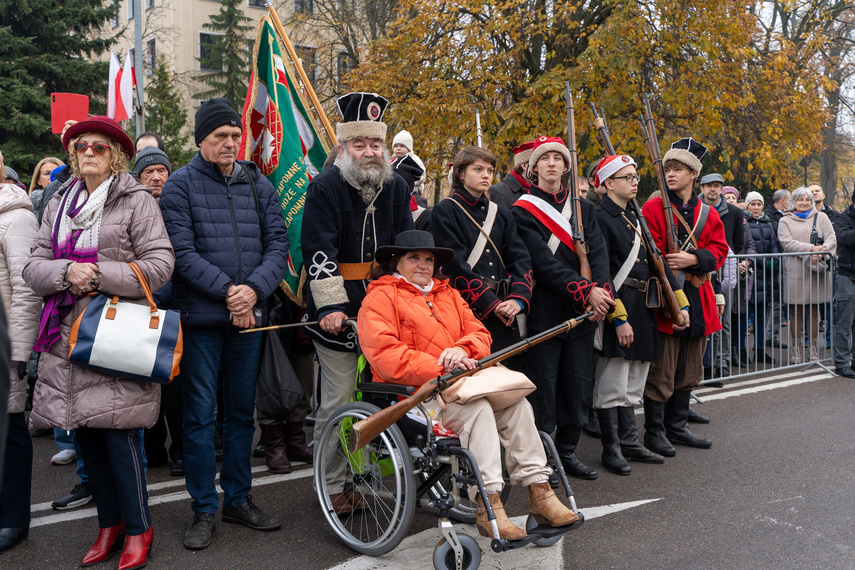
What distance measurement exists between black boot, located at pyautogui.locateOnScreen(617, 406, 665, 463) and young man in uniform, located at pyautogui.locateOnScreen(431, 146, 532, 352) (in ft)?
3.71

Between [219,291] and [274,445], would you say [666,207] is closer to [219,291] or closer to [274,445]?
[274,445]

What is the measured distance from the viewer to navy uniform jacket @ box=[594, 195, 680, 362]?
5.56m

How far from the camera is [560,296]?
5406 millimetres

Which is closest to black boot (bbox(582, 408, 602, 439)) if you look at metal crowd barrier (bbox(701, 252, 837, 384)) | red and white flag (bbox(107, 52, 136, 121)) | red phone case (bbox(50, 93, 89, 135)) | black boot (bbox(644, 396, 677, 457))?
black boot (bbox(644, 396, 677, 457))

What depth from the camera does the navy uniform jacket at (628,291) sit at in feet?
18.2

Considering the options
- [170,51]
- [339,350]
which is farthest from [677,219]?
[170,51]

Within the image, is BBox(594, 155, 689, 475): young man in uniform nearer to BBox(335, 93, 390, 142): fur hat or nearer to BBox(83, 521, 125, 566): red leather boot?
BBox(335, 93, 390, 142): fur hat

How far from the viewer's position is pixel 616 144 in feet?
47.4

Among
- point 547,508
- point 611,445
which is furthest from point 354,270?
point 611,445

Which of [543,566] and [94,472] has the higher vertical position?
[94,472]

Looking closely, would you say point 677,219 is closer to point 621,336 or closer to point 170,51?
point 621,336

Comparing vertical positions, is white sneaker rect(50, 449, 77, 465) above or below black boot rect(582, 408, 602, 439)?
above

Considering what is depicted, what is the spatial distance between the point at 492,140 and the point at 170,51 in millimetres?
26557

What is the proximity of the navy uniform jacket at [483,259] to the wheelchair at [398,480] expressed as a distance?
1089 millimetres
